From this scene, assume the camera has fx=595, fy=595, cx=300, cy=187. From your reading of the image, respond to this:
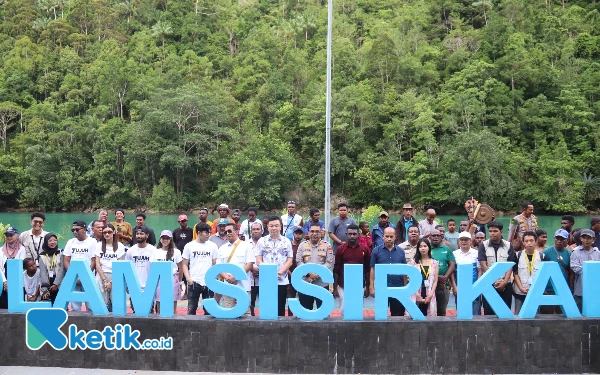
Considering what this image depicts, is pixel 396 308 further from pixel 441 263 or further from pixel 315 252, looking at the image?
pixel 315 252

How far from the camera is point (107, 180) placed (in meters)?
45.8

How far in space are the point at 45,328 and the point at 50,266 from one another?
2.91 ft

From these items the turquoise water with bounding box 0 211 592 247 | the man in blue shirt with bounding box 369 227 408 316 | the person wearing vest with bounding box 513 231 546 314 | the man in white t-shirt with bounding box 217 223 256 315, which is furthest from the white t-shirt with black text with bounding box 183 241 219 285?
the turquoise water with bounding box 0 211 592 247

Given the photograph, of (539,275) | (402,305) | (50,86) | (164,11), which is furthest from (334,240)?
(164,11)

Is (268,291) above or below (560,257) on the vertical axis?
below

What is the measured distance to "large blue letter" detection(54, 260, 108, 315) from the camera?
20.6ft

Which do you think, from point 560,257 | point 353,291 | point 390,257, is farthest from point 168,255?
point 560,257

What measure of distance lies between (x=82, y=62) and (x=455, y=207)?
126 ft

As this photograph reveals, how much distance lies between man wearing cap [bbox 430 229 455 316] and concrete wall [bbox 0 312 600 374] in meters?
0.74

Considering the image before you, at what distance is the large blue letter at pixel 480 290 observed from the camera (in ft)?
20.3

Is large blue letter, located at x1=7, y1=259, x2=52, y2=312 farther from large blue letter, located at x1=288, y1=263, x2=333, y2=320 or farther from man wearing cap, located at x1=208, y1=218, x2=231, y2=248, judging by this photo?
large blue letter, located at x1=288, y1=263, x2=333, y2=320

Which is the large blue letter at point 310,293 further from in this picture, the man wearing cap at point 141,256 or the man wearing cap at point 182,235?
the man wearing cap at point 182,235

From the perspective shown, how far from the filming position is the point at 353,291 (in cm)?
621

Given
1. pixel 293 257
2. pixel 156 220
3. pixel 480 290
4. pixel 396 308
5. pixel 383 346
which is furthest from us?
pixel 156 220
